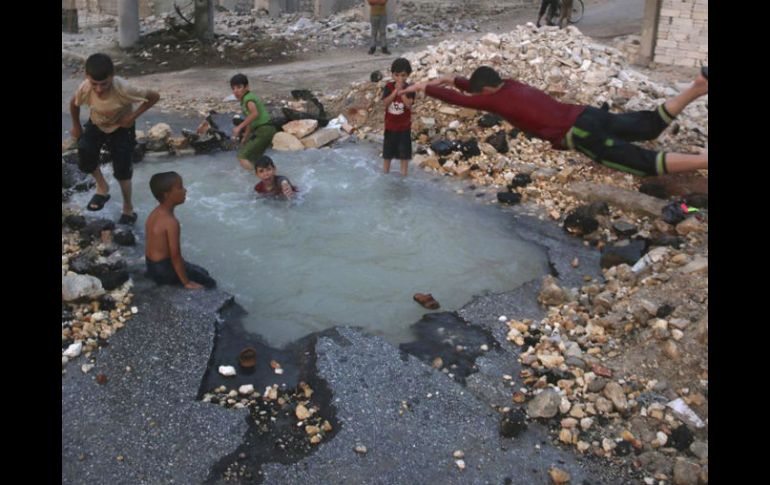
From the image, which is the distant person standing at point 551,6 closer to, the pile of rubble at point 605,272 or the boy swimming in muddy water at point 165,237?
the pile of rubble at point 605,272

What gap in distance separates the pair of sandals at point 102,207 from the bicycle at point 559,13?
11.1 meters

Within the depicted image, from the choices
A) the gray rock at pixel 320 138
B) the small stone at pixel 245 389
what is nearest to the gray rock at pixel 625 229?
the small stone at pixel 245 389

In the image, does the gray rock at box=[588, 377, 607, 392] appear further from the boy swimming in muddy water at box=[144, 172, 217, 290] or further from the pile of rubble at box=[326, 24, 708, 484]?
the boy swimming in muddy water at box=[144, 172, 217, 290]

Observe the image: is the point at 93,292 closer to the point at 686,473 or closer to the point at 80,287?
the point at 80,287

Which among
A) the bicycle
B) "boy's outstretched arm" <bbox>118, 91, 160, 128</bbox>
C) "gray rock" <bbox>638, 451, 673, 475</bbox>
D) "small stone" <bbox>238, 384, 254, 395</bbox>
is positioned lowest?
"small stone" <bbox>238, 384, 254, 395</bbox>

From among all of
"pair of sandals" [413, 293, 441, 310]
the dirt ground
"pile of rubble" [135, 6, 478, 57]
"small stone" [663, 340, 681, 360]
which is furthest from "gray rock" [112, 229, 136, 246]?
"pile of rubble" [135, 6, 478, 57]

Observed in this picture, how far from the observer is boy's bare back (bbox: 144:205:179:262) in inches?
183

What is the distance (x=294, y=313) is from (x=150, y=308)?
978 millimetres

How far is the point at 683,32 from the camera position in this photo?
10555mm

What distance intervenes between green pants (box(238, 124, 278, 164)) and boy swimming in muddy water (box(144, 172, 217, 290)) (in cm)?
245

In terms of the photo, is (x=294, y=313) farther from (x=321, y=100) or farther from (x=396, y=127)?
(x=321, y=100)

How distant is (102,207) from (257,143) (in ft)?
5.88

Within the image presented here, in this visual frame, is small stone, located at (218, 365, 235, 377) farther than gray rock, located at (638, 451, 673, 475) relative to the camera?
Yes

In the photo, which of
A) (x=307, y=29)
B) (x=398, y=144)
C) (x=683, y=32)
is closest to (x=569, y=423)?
(x=398, y=144)
